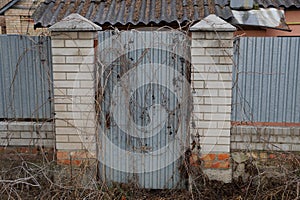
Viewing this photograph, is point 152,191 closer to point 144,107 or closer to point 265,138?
point 144,107

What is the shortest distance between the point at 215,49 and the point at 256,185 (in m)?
1.70

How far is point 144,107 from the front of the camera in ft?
12.1

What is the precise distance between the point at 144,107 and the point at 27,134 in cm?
154

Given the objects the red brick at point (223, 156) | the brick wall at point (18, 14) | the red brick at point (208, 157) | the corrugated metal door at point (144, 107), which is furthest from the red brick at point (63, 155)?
the brick wall at point (18, 14)

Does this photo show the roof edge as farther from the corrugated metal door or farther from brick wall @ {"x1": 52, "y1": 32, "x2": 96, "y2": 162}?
the corrugated metal door

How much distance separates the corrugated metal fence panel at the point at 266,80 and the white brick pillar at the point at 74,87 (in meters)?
1.70

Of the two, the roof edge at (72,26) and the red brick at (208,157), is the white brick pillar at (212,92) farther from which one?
the roof edge at (72,26)

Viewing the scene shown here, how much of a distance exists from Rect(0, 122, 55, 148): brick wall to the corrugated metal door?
707 millimetres

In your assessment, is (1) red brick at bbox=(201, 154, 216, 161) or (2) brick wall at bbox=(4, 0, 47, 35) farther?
(2) brick wall at bbox=(4, 0, 47, 35)

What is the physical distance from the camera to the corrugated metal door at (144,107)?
11.8 ft

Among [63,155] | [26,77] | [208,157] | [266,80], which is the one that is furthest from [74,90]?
[266,80]

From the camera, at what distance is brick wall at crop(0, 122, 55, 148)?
3.89 m

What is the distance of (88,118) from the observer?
366cm

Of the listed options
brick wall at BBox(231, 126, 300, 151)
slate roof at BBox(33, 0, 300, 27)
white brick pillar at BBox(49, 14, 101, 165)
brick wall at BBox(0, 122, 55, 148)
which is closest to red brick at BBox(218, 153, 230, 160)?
brick wall at BBox(231, 126, 300, 151)
